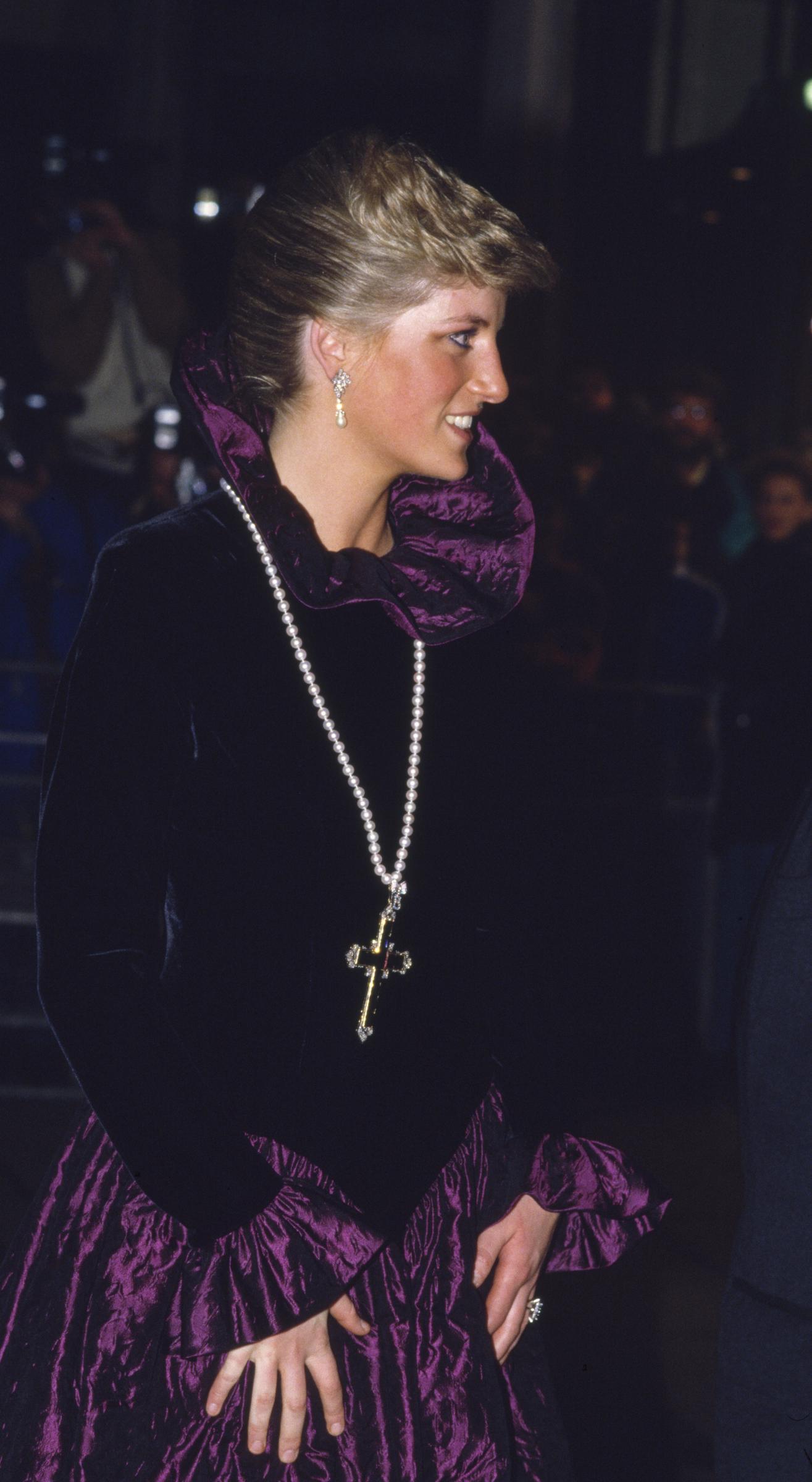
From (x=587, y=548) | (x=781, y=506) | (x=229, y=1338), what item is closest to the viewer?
(x=229, y=1338)

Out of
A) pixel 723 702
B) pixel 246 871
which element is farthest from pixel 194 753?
Answer: pixel 723 702

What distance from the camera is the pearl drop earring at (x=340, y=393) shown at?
5.32 feet

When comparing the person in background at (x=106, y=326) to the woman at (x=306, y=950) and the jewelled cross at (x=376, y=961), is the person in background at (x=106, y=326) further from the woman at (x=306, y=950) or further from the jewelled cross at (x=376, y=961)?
the jewelled cross at (x=376, y=961)

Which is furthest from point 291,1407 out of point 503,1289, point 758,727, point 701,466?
point 701,466

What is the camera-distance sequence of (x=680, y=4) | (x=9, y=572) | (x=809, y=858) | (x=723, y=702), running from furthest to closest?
1. (x=680, y=4)
2. (x=9, y=572)
3. (x=723, y=702)
4. (x=809, y=858)

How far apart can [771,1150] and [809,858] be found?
0.24 metres

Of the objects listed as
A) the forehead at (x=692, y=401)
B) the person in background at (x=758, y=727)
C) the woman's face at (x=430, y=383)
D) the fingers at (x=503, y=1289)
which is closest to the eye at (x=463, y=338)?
the woman's face at (x=430, y=383)

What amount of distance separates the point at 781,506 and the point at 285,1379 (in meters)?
4.42

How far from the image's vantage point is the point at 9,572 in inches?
214

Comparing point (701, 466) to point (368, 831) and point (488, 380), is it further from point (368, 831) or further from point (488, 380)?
point (368, 831)

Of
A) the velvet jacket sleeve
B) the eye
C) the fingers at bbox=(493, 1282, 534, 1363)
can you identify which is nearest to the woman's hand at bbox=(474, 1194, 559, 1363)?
the fingers at bbox=(493, 1282, 534, 1363)

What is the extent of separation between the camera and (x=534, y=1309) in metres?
1.69

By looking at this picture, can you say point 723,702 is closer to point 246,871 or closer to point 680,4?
point 246,871

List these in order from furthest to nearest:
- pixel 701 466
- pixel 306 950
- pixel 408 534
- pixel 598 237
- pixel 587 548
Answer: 1. pixel 598 237
2. pixel 701 466
3. pixel 587 548
4. pixel 408 534
5. pixel 306 950
